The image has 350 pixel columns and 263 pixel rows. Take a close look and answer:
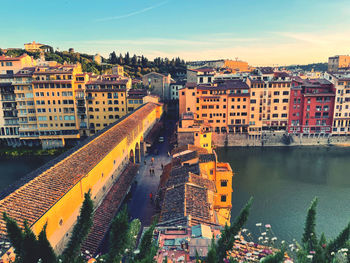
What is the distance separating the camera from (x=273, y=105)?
49062mm

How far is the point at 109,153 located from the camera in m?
20.5

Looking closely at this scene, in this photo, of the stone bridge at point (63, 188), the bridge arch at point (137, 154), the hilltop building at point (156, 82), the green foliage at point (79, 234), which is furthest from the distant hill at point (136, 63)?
the green foliage at point (79, 234)

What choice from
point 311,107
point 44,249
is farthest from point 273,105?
point 44,249

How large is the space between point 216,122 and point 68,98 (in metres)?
25.9

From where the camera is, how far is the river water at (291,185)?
2386 cm

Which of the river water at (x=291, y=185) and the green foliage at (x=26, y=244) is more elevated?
the green foliage at (x=26, y=244)

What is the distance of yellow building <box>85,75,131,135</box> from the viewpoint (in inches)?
1821

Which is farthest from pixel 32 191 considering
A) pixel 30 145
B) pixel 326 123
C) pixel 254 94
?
pixel 326 123

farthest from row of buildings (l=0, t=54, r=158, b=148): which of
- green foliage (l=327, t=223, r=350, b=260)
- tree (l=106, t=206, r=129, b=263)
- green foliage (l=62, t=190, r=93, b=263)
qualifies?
green foliage (l=327, t=223, r=350, b=260)

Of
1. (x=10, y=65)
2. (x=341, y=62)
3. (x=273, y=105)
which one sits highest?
(x=341, y=62)

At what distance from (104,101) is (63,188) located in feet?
114

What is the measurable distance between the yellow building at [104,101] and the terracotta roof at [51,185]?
1020 inches

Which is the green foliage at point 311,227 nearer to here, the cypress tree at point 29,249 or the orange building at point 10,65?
the cypress tree at point 29,249

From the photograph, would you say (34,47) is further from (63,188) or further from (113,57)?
(63,188)
